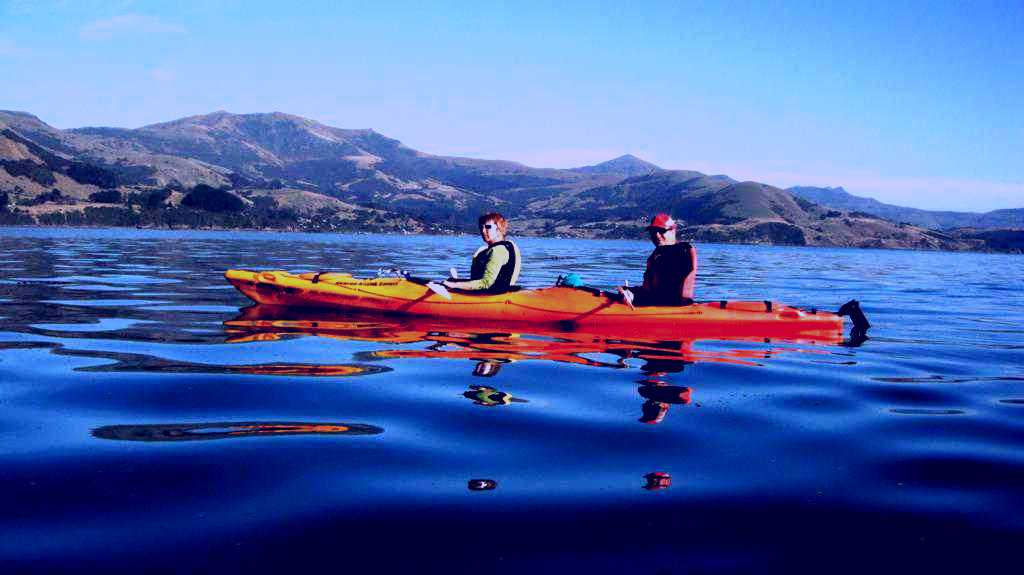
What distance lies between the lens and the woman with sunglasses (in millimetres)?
14414

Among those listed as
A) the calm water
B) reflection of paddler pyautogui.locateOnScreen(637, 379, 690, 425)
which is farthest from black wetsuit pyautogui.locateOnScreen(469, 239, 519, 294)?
reflection of paddler pyautogui.locateOnScreen(637, 379, 690, 425)

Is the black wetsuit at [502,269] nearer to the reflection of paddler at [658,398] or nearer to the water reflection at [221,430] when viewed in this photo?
the reflection of paddler at [658,398]

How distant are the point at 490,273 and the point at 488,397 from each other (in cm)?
662

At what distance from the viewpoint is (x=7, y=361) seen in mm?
9383

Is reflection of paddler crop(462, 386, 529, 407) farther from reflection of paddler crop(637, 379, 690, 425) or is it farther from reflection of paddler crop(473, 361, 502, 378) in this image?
reflection of paddler crop(637, 379, 690, 425)

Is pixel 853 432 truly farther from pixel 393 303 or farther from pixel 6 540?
pixel 393 303

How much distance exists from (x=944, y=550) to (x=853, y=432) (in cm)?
278

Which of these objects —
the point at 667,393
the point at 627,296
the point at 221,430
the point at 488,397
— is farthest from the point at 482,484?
the point at 627,296

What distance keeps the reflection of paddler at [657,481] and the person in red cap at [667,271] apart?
830cm

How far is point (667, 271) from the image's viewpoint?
14.2 m

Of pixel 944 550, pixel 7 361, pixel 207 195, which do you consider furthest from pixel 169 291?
pixel 207 195

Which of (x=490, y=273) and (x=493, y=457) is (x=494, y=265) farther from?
(x=493, y=457)

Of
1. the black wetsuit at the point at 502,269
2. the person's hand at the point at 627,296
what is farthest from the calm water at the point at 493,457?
the black wetsuit at the point at 502,269

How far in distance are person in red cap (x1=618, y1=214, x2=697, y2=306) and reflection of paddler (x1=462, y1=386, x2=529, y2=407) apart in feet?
19.2
